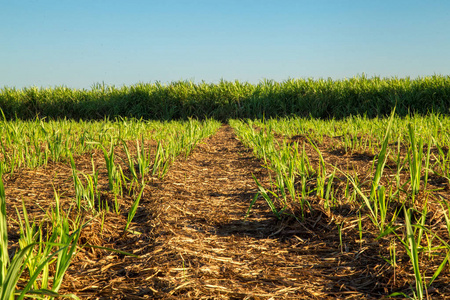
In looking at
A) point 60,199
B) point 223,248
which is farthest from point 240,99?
point 223,248

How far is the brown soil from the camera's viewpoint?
143cm

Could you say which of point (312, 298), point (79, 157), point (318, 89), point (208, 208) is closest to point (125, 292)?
point (312, 298)

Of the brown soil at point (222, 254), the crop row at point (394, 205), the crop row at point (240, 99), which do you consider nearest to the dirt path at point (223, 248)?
the brown soil at point (222, 254)

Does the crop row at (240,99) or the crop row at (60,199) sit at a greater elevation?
the crop row at (240,99)

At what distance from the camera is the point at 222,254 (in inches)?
69.6

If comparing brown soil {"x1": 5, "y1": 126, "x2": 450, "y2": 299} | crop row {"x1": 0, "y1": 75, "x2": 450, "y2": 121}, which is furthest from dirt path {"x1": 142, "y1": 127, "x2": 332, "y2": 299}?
crop row {"x1": 0, "y1": 75, "x2": 450, "y2": 121}

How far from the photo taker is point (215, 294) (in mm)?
1368

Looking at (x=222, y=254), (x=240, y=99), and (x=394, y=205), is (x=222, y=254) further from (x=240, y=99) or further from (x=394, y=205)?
(x=240, y=99)

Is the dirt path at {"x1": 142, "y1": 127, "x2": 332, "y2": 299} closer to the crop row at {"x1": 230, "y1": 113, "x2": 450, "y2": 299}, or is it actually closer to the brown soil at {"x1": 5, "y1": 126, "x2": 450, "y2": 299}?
the brown soil at {"x1": 5, "y1": 126, "x2": 450, "y2": 299}

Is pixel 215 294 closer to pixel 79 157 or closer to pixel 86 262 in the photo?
pixel 86 262

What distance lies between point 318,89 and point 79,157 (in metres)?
10.6

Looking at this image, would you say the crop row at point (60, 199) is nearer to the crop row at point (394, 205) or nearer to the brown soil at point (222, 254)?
the brown soil at point (222, 254)

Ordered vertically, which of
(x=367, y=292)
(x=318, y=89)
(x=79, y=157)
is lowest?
(x=367, y=292)

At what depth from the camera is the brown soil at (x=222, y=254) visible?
1432 millimetres
